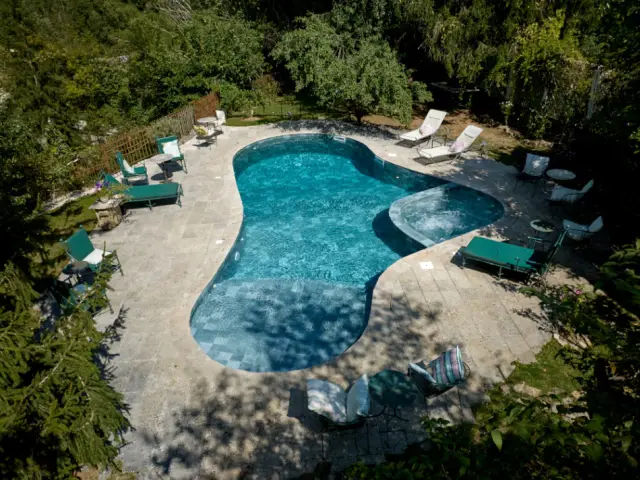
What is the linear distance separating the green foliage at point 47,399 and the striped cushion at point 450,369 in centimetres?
464

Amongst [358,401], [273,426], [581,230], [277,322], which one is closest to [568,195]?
[581,230]

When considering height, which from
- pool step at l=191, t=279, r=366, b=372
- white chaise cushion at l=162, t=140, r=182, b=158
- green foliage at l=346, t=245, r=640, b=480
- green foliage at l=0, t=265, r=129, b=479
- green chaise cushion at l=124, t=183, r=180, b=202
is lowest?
pool step at l=191, t=279, r=366, b=372

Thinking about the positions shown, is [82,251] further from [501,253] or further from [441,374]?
[501,253]

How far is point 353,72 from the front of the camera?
1656 cm

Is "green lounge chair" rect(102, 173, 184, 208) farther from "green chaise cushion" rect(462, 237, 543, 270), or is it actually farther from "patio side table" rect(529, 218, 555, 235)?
"patio side table" rect(529, 218, 555, 235)

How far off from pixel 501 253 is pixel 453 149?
6941 mm

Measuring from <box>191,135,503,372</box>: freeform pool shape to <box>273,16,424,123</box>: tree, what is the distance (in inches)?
79.3

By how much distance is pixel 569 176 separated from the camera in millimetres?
12367

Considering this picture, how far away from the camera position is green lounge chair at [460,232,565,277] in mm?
8883

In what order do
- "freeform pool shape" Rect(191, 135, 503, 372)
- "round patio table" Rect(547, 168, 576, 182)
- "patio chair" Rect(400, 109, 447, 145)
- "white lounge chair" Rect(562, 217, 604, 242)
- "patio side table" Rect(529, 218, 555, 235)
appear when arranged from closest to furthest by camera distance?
"freeform pool shape" Rect(191, 135, 503, 372)
"white lounge chair" Rect(562, 217, 604, 242)
"patio side table" Rect(529, 218, 555, 235)
"round patio table" Rect(547, 168, 576, 182)
"patio chair" Rect(400, 109, 447, 145)

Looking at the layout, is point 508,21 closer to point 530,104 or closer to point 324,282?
point 530,104

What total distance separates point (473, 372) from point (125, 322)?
696cm

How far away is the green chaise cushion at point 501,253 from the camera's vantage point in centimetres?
905

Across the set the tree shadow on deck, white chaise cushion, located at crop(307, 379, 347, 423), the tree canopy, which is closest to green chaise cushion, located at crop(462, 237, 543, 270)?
the tree canopy
